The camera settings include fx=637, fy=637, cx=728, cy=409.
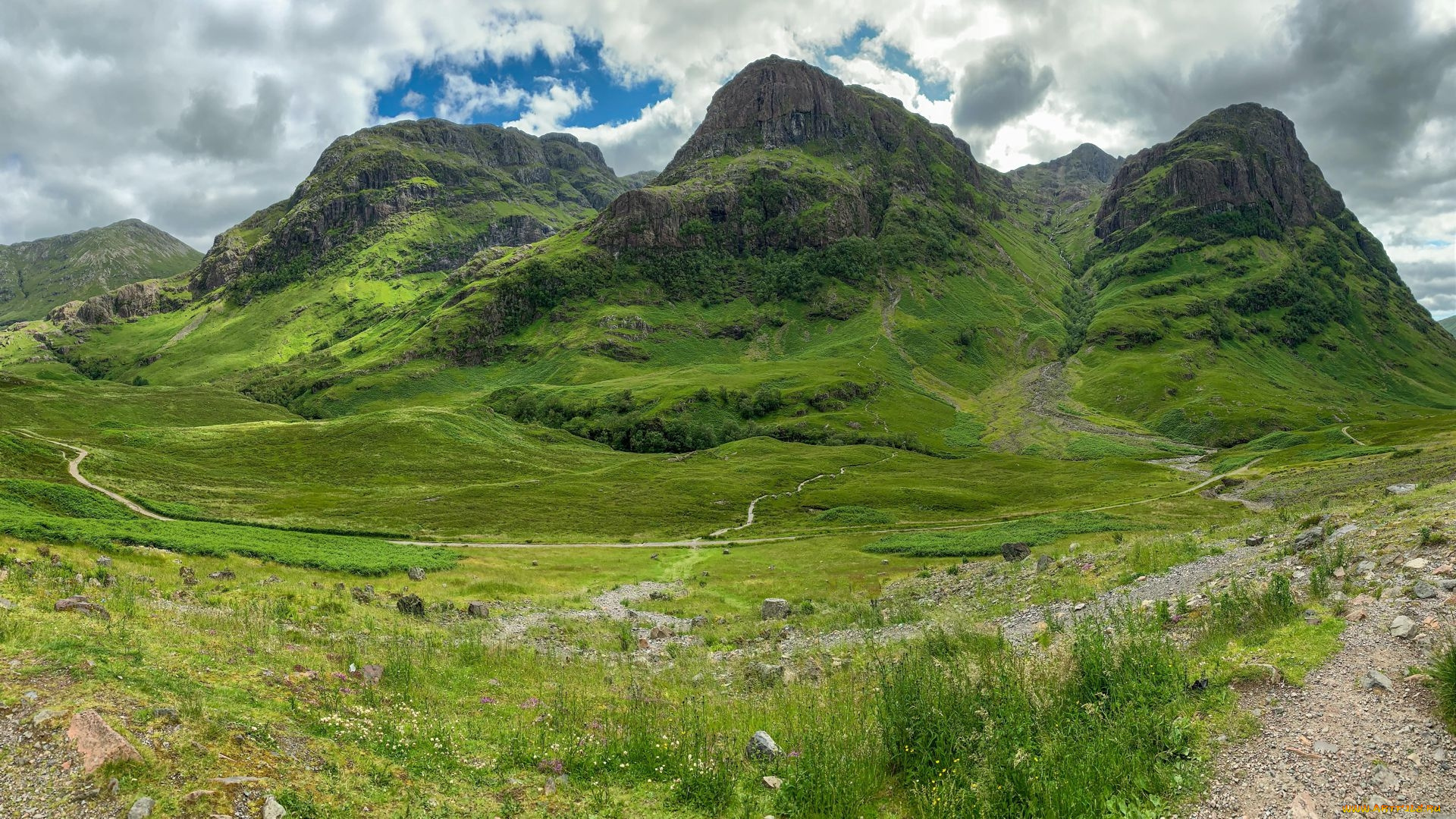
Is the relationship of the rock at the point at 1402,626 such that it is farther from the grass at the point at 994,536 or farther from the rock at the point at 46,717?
the grass at the point at 994,536

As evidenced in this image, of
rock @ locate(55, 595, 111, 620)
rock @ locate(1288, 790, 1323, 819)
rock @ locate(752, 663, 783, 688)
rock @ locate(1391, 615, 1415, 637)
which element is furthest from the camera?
rock @ locate(752, 663, 783, 688)

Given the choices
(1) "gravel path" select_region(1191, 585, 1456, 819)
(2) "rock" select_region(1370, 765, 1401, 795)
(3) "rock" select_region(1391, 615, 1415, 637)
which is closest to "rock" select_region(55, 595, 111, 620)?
(1) "gravel path" select_region(1191, 585, 1456, 819)

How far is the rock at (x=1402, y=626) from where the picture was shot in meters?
12.2

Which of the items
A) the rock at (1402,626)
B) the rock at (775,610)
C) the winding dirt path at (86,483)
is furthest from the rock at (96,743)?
the winding dirt path at (86,483)

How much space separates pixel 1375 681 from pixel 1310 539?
1410cm

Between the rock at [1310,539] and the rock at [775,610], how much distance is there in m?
22.2

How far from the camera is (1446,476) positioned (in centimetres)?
5597

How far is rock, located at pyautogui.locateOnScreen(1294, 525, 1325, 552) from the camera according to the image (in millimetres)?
21469

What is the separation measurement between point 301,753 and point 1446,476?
274ft

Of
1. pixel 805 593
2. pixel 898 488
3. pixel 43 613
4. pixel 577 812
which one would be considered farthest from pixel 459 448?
pixel 577 812

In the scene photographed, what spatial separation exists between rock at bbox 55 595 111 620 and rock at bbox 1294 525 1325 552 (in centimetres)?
3654

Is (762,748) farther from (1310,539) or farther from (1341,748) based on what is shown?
(1310,539)

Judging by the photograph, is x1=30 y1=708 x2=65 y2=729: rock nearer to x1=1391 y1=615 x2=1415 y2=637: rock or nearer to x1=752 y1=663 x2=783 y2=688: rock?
x1=752 y1=663 x2=783 y2=688: rock

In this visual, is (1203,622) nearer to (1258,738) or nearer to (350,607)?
(1258,738)
